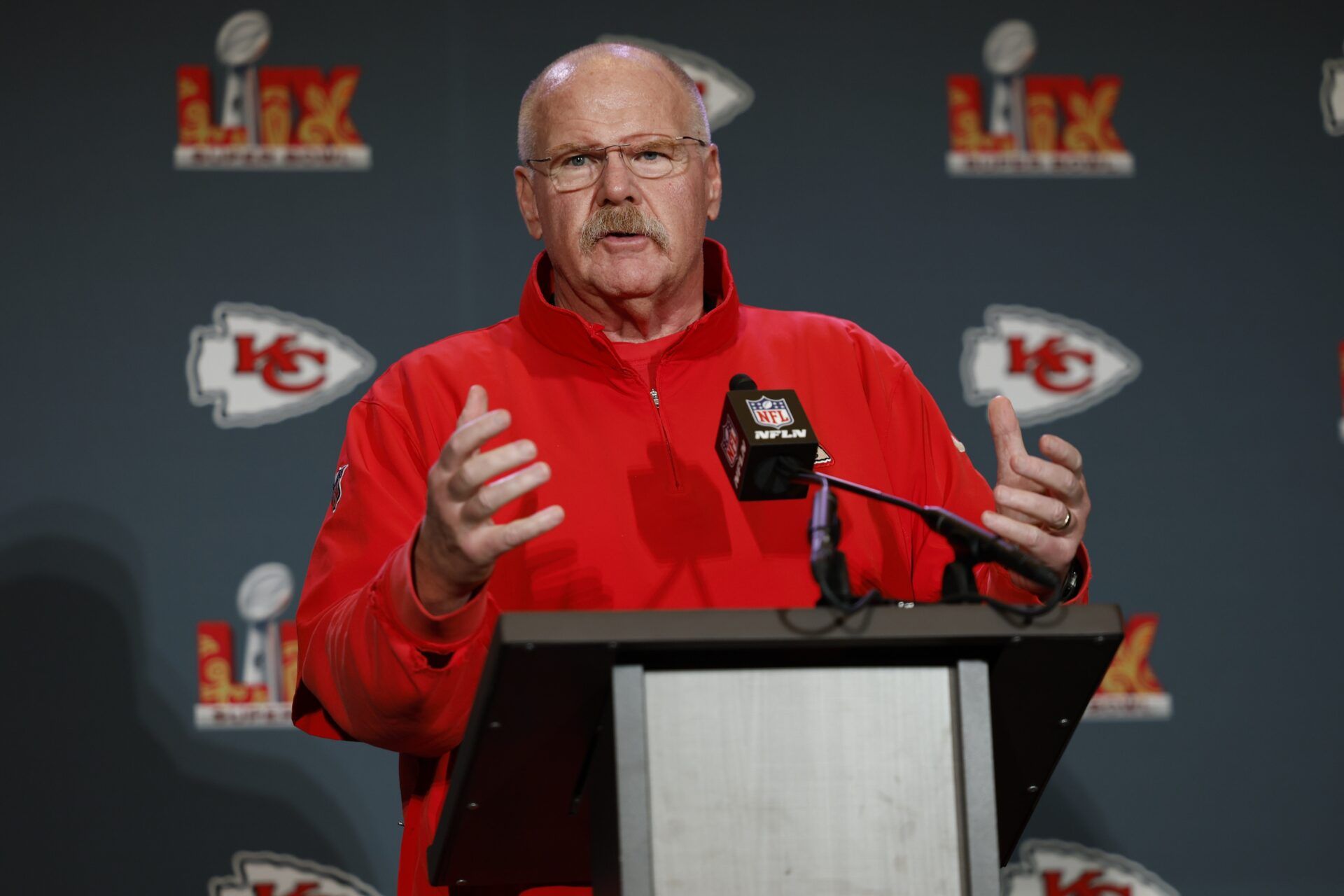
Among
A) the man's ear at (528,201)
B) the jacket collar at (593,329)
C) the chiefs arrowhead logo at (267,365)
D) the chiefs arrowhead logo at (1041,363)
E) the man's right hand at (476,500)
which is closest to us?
the man's right hand at (476,500)

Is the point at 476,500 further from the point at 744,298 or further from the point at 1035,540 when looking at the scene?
the point at 744,298

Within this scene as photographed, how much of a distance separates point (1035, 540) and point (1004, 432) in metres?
0.15

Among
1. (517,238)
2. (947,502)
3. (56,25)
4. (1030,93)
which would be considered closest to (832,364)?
(947,502)

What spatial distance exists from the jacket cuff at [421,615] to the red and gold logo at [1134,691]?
1.71 m

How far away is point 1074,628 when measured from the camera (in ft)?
3.44

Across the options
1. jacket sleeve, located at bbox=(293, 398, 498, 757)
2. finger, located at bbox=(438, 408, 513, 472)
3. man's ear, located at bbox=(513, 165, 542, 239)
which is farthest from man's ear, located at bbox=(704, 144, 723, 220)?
finger, located at bbox=(438, 408, 513, 472)

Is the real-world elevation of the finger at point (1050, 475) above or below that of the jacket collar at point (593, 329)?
below

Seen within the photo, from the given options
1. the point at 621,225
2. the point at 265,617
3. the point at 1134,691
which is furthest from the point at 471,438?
the point at 1134,691

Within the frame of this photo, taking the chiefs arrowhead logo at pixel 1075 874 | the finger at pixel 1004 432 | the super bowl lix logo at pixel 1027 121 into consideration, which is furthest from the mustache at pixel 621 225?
the chiefs arrowhead logo at pixel 1075 874

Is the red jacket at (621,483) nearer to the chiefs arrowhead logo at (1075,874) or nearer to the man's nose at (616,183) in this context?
the man's nose at (616,183)

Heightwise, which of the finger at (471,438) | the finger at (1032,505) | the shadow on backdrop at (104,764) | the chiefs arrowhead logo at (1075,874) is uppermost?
the finger at (471,438)

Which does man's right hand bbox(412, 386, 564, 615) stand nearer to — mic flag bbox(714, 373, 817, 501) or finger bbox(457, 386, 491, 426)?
finger bbox(457, 386, 491, 426)

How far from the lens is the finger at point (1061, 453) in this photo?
1.25 m

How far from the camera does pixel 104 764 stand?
2.43m
